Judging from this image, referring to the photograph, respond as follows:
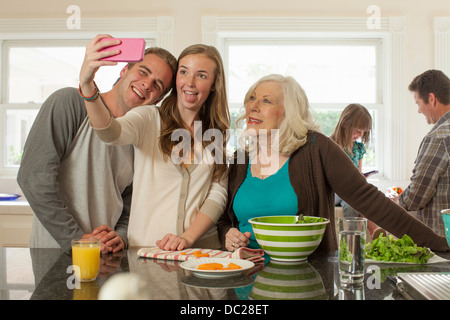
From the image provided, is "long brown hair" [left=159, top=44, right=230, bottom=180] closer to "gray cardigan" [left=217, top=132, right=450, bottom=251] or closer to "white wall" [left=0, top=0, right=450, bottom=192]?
"gray cardigan" [left=217, top=132, right=450, bottom=251]

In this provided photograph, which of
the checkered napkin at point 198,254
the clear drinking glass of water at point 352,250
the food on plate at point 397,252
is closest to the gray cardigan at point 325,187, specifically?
the food on plate at point 397,252

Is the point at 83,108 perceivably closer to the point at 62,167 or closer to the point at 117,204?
the point at 62,167

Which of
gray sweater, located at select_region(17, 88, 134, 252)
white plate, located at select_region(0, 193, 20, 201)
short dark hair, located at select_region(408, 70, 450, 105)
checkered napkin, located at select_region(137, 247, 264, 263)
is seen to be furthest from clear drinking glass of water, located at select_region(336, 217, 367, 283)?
white plate, located at select_region(0, 193, 20, 201)

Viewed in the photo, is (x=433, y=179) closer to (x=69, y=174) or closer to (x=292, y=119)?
(x=292, y=119)

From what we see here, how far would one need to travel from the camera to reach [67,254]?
Answer: 1.31 metres

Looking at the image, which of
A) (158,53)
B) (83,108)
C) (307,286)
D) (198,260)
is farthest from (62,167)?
(307,286)

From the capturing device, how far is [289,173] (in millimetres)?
1662

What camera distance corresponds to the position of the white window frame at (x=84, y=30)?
3.89 metres

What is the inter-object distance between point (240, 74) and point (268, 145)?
257cm

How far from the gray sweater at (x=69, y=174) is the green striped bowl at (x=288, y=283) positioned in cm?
64

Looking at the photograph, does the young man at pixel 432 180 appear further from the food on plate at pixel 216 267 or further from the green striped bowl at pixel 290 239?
the food on plate at pixel 216 267

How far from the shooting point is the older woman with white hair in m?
1.59

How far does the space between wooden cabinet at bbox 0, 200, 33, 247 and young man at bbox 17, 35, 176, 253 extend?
1890 millimetres

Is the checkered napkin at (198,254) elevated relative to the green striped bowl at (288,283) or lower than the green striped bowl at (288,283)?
elevated
